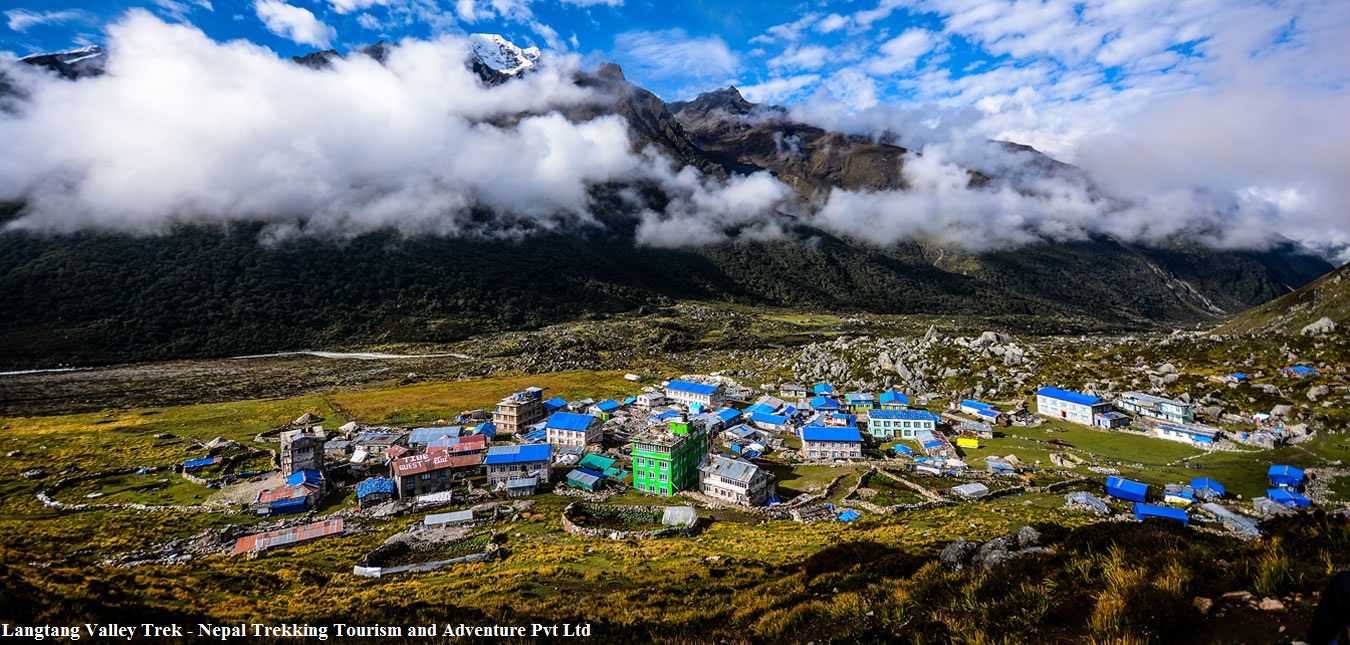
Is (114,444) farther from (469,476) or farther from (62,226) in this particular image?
(62,226)

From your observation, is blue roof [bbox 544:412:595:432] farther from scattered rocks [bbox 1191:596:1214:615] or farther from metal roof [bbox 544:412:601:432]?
scattered rocks [bbox 1191:596:1214:615]

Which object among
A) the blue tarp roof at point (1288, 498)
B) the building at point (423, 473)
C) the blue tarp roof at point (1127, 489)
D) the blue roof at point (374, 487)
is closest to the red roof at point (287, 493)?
the blue roof at point (374, 487)

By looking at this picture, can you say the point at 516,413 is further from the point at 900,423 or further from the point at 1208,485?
the point at 1208,485

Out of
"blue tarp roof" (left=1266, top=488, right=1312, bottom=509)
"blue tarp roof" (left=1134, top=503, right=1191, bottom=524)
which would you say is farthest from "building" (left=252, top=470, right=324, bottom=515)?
"blue tarp roof" (left=1266, top=488, right=1312, bottom=509)

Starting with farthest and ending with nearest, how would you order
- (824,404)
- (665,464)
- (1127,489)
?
(824,404) → (665,464) → (1127,489)

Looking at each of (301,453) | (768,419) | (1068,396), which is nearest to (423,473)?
(301,453)

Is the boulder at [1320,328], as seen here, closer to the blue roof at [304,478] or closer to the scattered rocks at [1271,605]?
the scattered rocks at [1271,605]
